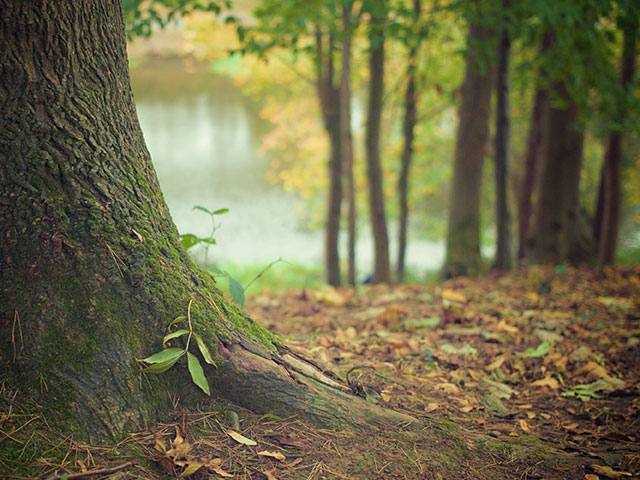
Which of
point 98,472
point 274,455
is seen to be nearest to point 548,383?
point 274,455

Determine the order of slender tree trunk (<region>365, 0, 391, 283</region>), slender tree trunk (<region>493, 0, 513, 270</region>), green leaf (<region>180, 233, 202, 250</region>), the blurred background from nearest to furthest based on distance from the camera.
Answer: green leaf (<region>180, 233, 202, 250</region>) → the blurred background → slender tree trunk (<region>493, 0, 513, 270</region>) → slender tree trunk (<region>365, 0, 391, 283</region>)

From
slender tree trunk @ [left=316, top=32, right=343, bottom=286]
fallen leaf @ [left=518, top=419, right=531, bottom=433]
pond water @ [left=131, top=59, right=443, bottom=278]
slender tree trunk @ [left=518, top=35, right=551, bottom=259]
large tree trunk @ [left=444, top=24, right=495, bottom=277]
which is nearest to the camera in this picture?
fallen leaf @ [left=518, top=419, right=531, bottom=433]

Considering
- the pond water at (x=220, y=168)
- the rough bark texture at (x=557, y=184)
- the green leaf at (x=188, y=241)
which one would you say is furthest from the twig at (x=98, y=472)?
the pond water at (x=220, y=168)

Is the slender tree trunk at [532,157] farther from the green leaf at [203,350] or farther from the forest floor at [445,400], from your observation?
the green leaf at [203,350]

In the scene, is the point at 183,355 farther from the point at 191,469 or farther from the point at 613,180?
the point at 613,180

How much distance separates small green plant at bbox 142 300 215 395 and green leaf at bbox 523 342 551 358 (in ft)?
6.58

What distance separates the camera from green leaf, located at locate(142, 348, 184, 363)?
170cm

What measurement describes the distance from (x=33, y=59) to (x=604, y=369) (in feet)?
10.0

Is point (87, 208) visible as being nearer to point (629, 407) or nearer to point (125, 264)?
point (125, 264)

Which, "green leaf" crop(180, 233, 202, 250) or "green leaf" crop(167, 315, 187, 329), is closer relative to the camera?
"green leaf" crop(167, 315, 187, 329)

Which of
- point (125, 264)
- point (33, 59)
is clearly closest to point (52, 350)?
point (125, 264)

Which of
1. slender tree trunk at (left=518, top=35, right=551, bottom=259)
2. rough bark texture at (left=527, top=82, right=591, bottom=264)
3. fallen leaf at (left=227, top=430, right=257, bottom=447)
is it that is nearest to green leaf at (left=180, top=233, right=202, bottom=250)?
fallen leaf at (left=227, top=430, right=257, bottom=447)

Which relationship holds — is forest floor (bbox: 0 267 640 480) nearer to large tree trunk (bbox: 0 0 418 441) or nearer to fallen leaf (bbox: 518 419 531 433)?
fallen leaf (bbox: 518 419 531 433)

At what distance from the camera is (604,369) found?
9.18 feet
